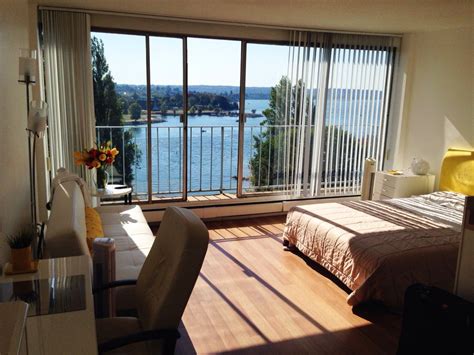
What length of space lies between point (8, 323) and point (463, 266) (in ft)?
6.95

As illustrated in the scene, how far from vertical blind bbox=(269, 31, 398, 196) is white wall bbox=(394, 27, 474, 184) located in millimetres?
294

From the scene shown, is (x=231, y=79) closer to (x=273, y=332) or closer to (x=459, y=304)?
(x=273, y=332)

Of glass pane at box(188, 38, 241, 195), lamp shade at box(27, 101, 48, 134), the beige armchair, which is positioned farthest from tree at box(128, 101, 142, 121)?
the beige armchair

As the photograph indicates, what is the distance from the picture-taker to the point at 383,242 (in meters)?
3.25

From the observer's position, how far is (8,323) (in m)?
1.35

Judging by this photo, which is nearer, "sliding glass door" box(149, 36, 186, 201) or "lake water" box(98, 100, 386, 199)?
"sliding glass door" box(149, 36, 186, 201)

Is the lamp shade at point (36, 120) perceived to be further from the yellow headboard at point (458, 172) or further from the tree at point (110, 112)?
the yellow headboard at point (458, 172)

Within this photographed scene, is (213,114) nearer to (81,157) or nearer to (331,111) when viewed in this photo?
(331,111)

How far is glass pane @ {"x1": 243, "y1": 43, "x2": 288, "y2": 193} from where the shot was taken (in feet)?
16.9

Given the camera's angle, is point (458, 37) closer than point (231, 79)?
Yes

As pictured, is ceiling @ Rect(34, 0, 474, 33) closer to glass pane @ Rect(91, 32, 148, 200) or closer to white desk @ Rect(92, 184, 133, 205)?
glass pane @ Rect(91, 32, 148, 200)

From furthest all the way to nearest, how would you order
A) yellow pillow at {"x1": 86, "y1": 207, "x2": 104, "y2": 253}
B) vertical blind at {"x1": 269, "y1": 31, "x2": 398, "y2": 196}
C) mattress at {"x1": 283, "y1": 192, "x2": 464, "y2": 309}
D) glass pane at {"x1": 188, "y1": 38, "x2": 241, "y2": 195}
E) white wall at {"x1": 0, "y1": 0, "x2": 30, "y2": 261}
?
vertical blind at {"x1": 269, "y1": 31, "x2": 398, "y2": 196}
glass pane at {"x1": 188, "y1": 38, "x2": 241, "y2": 195}
mattress at {"x1": 283, "y1": 192, "x2": 464, "y2": 309}
yellow pillow at {"x1": 86, "y1": 207, "x2": 104, "y2": 253}
white wall at {"x1": 0, "y1": 0, "x2": 30, "y2": 261}

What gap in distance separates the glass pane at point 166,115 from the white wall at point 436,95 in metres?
3.13

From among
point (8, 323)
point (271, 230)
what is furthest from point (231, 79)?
point (8, 323)
